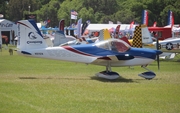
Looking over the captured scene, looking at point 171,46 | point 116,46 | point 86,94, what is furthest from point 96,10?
point 86,94

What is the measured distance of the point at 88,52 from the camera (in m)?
16.3

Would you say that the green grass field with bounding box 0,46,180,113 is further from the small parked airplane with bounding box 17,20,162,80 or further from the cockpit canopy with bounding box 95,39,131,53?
the cockpit canopy with bounding box 95,39,131,53

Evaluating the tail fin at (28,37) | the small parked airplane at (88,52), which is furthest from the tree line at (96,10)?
the tail fin at (28,37)

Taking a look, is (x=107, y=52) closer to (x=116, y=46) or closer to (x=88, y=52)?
(x=116, y=46)

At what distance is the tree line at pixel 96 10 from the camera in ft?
282

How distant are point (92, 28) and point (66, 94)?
47.6 meters

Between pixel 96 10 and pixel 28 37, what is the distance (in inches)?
3241

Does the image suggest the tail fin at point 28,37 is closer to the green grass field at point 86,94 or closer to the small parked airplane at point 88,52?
the small parked airplane at point 88,52

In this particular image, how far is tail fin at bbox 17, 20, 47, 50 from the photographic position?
15.9 m

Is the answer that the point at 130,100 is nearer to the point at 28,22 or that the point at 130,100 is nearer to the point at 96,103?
the point at 96,103

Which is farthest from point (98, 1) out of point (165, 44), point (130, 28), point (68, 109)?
point (68, 109)

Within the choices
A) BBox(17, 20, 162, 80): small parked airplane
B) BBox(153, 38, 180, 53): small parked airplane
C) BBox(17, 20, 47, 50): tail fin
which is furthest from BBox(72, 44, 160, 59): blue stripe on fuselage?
BBox(153, 38, 180, 53): small parked airplane

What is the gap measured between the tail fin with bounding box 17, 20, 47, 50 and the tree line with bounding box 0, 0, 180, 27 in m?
67.8

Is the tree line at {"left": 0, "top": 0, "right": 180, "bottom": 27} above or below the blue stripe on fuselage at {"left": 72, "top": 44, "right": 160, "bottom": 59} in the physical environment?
above
